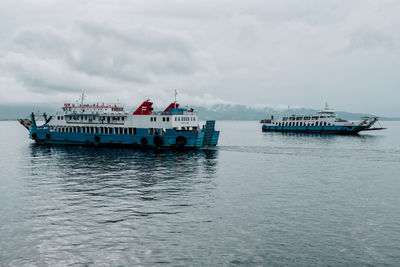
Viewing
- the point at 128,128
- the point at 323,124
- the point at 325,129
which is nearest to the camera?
the point at 128,128

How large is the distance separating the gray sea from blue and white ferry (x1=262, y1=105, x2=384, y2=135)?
96875 millimetres

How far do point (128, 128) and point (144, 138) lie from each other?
16.2ft

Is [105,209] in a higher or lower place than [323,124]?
lower

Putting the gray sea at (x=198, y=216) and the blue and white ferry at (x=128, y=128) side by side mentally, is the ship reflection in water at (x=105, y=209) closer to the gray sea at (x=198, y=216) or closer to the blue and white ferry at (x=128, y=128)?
the gray sea at (x=198, y=216)

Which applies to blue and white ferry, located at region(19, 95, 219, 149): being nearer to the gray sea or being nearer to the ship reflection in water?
the ship reflection in water

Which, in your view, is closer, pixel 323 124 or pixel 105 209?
pixel 105 209

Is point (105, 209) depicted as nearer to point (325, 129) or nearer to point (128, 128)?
point (128, 128)

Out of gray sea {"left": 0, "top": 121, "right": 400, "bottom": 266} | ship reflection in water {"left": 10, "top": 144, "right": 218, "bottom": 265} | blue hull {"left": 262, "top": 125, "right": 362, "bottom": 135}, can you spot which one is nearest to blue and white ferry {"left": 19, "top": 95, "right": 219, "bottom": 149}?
ship reflection in water {"left": 10, "top": 144, "right": 218, "bottom": 265}

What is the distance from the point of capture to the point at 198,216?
2697 centimetres

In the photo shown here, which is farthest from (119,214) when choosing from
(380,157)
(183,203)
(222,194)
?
(380,157)

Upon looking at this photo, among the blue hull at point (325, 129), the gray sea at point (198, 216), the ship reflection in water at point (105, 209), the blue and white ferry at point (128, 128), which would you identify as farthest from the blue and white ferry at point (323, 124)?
the ship reflection in water at point (105, 209)

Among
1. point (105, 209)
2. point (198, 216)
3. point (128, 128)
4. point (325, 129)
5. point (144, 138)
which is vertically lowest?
point (198, 216)

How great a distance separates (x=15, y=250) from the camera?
800 inches

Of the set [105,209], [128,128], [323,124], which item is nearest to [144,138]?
[128,128]
